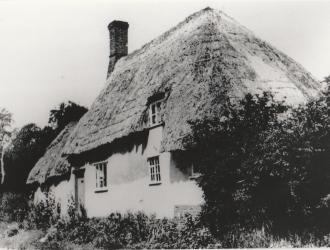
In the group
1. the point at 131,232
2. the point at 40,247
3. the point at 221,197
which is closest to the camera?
the point at 221,197

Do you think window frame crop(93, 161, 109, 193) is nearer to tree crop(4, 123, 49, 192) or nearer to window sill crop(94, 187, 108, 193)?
window sill crop(94, 187, 108, 193)

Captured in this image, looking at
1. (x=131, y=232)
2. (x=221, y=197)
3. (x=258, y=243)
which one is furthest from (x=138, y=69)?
(x=258, y=243)

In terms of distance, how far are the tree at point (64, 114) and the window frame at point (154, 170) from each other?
16.5m

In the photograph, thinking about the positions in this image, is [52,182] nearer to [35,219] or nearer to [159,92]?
[35,219]

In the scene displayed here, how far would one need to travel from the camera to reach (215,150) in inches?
417

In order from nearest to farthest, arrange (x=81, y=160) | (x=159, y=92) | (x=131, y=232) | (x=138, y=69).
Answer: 1. (x=131, y=232)
2. (x=159, y=92)
3. (x=138, y=69)
4. (x=81, y=160)

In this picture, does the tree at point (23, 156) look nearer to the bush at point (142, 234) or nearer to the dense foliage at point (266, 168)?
the bush at point (142, 234)

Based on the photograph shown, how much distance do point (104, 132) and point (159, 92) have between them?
387 centimetres

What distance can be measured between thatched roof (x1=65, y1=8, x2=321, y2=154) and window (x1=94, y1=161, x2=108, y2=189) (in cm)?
104

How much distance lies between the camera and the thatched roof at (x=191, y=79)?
520 inches

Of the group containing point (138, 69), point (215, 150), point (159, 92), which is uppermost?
point (138, 69)

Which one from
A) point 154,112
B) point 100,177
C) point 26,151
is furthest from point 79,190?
point 26,151

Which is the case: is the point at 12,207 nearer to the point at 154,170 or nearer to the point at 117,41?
the point at 117,41

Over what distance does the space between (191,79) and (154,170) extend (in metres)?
3.65
